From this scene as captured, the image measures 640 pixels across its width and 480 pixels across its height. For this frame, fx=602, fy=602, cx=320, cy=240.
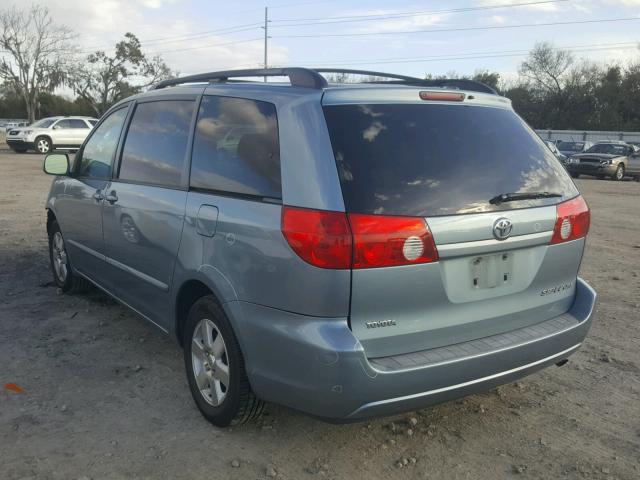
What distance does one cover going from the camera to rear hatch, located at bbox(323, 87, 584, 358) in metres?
2.59

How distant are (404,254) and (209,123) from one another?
1.47 metres

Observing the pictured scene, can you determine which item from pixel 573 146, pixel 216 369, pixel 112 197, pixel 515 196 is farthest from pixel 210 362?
pixel 573 146

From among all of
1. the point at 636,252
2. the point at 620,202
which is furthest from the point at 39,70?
the point at 636,252

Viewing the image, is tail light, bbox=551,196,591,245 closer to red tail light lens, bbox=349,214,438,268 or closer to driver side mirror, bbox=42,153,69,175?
red tail light lens, bbox=349,214,438,268

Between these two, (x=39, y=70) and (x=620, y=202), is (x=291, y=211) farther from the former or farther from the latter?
(x=39, y=70)

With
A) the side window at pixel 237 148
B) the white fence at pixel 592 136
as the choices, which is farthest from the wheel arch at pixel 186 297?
the white fence at pixel 592 136

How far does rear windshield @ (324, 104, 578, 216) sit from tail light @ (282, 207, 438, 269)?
0.19 feet

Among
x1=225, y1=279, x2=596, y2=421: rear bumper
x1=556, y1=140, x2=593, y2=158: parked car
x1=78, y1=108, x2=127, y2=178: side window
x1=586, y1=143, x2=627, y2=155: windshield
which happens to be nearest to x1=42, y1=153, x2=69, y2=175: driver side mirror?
x1=78, y1=108, x2=127, y2=178: side window

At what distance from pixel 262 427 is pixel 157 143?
189 cm

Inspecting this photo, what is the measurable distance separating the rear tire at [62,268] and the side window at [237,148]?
261 centimetres

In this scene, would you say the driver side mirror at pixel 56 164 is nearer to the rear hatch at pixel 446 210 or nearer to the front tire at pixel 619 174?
the rear hatch at pixel 446 210

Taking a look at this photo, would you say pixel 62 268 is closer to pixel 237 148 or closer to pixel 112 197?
pixel 112 197

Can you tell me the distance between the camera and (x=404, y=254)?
101 inches

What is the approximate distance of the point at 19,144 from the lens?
2800 centimetres
